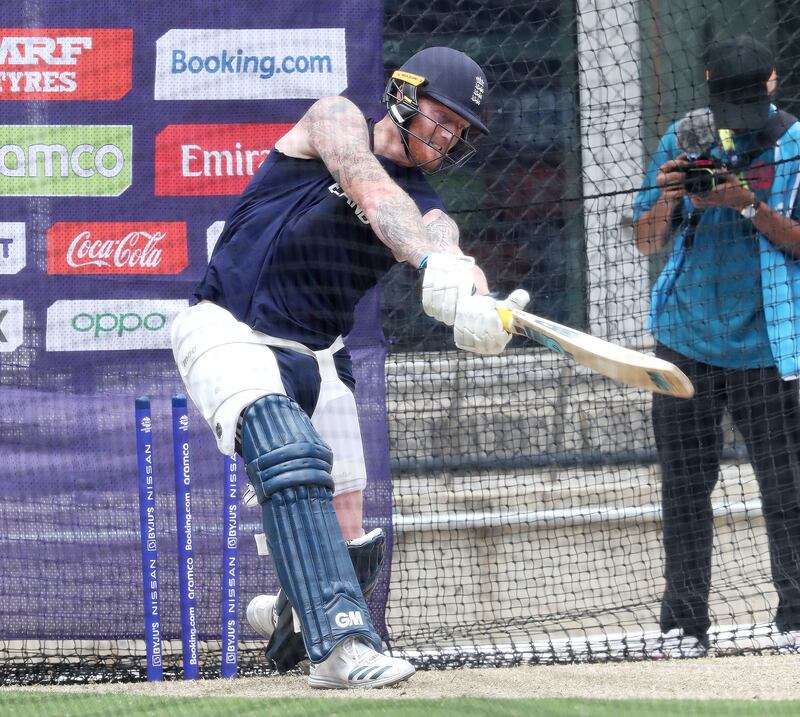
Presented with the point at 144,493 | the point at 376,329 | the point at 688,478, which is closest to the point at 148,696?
the point at 144,493

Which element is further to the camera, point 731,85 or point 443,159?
point 731,85

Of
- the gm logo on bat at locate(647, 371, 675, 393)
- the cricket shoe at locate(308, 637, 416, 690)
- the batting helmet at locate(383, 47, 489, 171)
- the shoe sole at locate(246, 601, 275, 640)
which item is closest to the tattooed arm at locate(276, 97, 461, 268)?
the batting helmet at locate(383, 47, 489, 171)

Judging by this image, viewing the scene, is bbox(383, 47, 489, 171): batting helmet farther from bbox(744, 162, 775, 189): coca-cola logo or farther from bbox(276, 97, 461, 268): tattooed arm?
bbox(744, 162, 775, 189): coca-cola logo

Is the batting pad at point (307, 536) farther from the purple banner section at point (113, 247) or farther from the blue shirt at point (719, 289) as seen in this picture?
the blue shirt at point (719, 289)

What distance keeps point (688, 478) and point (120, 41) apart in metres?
2.45

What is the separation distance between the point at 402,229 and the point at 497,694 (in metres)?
1.18

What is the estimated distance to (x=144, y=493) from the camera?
11.8 feet

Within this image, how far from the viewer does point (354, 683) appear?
2723 mm

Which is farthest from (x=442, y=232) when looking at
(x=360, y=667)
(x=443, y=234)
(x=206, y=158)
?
(x=206, y=158)

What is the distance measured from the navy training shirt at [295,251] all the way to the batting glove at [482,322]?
63 centimetres

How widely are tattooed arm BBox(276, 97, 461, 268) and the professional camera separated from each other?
3.73ft

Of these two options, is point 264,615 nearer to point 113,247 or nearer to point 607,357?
point 113,247

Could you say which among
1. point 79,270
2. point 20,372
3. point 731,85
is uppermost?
point 731,85

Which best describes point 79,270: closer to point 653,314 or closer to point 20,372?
point 20,372
